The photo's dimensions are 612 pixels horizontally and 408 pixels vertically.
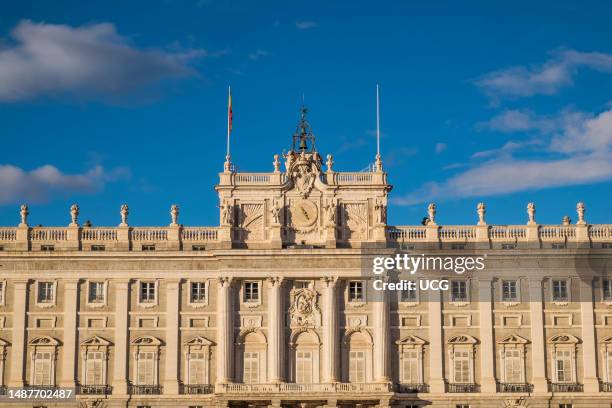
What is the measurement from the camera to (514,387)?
80.4 m

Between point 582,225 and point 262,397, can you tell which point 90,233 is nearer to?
point 262,397

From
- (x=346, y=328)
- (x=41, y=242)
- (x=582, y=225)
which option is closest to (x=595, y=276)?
(x=582, y=225)

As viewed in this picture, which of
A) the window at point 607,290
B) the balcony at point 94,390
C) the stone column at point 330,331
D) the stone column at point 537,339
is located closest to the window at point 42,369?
the balcony at point 94,390

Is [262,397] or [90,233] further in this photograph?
[90,233]

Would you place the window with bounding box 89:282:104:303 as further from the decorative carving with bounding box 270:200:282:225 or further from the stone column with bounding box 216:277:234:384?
the decorative carving with bounding box 270:200:282:225

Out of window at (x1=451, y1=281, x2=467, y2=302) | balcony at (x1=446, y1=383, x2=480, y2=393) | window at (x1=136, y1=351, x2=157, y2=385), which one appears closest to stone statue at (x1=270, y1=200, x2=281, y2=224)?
window at (x1=136, y1=351, x2=157, y2=385)

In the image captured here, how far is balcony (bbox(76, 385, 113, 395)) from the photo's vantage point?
80.8 metres

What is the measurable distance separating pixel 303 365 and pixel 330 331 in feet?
10.8

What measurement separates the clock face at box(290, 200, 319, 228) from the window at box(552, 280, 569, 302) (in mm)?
18694

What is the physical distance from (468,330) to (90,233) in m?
29.5

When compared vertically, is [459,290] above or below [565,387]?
above

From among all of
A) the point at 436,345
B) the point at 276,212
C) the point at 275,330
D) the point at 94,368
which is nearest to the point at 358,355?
the point at 436,345

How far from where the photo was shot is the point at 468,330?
8175 centimetres

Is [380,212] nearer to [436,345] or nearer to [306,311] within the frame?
[306,311]
